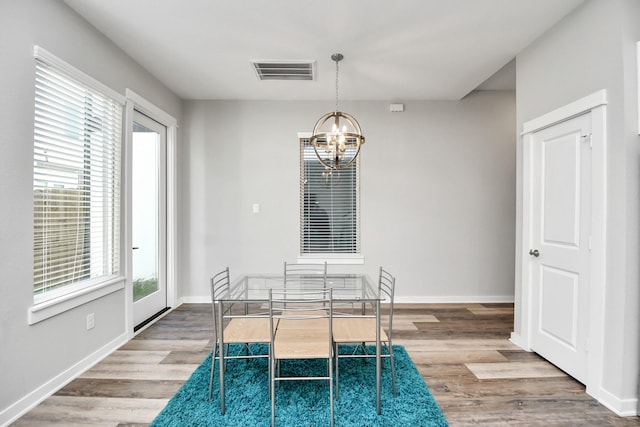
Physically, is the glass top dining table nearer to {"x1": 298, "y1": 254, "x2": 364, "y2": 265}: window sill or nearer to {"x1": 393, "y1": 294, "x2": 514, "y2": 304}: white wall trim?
{"x1": 298, "y1": 254, "x2": 364, "y2": 265}: window sill

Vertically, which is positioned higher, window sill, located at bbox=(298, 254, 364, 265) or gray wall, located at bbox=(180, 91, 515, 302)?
gray wall, located at bbox=(180, 91, 515, 302)

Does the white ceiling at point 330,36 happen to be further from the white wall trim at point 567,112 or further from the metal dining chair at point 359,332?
the metal dining chair at point 359,332

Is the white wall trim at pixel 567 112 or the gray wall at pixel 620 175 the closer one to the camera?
the gray wall at pixel 620 175

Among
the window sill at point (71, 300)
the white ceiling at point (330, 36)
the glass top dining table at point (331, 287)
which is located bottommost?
the window sill at point (71, 300)

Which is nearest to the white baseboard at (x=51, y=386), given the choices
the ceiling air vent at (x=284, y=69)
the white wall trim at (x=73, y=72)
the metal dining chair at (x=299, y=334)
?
the metal dining chair at (x=299, y=334)

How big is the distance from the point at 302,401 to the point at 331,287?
2.72 ft

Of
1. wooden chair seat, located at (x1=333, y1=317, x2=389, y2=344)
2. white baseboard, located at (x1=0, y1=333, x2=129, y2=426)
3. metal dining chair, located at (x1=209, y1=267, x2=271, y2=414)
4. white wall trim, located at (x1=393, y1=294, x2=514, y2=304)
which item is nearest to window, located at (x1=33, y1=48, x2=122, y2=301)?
white baseboard, located at (x1=0, y1=333, x2=129, y2=426)

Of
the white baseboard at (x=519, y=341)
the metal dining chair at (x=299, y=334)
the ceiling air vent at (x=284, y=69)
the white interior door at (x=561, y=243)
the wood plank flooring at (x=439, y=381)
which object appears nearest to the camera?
the metal dining chair at (x=299, y=334)

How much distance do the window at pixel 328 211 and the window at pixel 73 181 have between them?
2163 mm

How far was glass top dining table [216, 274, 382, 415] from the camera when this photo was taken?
6.44 feet

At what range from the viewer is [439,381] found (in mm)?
2342

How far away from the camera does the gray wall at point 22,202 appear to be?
6.12ft

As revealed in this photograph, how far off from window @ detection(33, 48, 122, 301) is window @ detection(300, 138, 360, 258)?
2.16 meters

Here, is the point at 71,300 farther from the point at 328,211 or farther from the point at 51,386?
the point at 328,211
